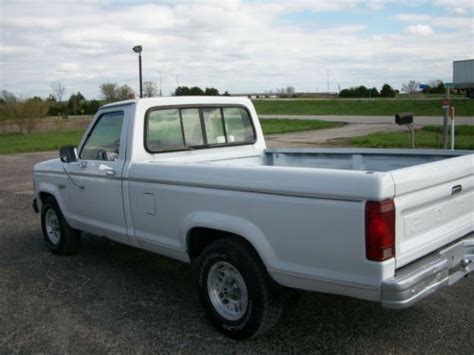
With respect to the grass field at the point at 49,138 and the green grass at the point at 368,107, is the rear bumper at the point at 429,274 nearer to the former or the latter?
the grass field at the point at 49,138

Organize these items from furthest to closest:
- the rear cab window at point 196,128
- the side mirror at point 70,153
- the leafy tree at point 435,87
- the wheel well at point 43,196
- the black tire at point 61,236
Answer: the leafy tree at point 435,87
the wheel well at point 43,196
the black tire at point 61,236
the side mirror at point 70,153
the rear cab window at point 196,128

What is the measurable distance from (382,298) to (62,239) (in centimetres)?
430

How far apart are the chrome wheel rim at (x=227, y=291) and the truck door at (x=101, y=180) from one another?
1.26m

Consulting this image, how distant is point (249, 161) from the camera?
5770 mm

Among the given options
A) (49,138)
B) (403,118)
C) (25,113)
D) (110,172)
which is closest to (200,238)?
(110,172)

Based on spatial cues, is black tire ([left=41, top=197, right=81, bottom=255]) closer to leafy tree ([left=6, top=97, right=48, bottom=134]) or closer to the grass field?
the grass field

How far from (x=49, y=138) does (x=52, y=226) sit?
22392 mm

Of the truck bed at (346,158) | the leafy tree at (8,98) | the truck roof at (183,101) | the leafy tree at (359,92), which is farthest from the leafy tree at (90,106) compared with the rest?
the truck bed at (346,158)

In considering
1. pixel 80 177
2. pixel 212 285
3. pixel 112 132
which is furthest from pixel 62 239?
pixel 212 285

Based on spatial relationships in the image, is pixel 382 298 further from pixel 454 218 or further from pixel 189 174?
pixel 189 174

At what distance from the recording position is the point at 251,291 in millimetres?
3705

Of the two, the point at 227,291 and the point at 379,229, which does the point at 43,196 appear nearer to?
the point at 227,291

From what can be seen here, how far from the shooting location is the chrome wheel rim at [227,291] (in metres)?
3.88

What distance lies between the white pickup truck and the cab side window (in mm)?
20
